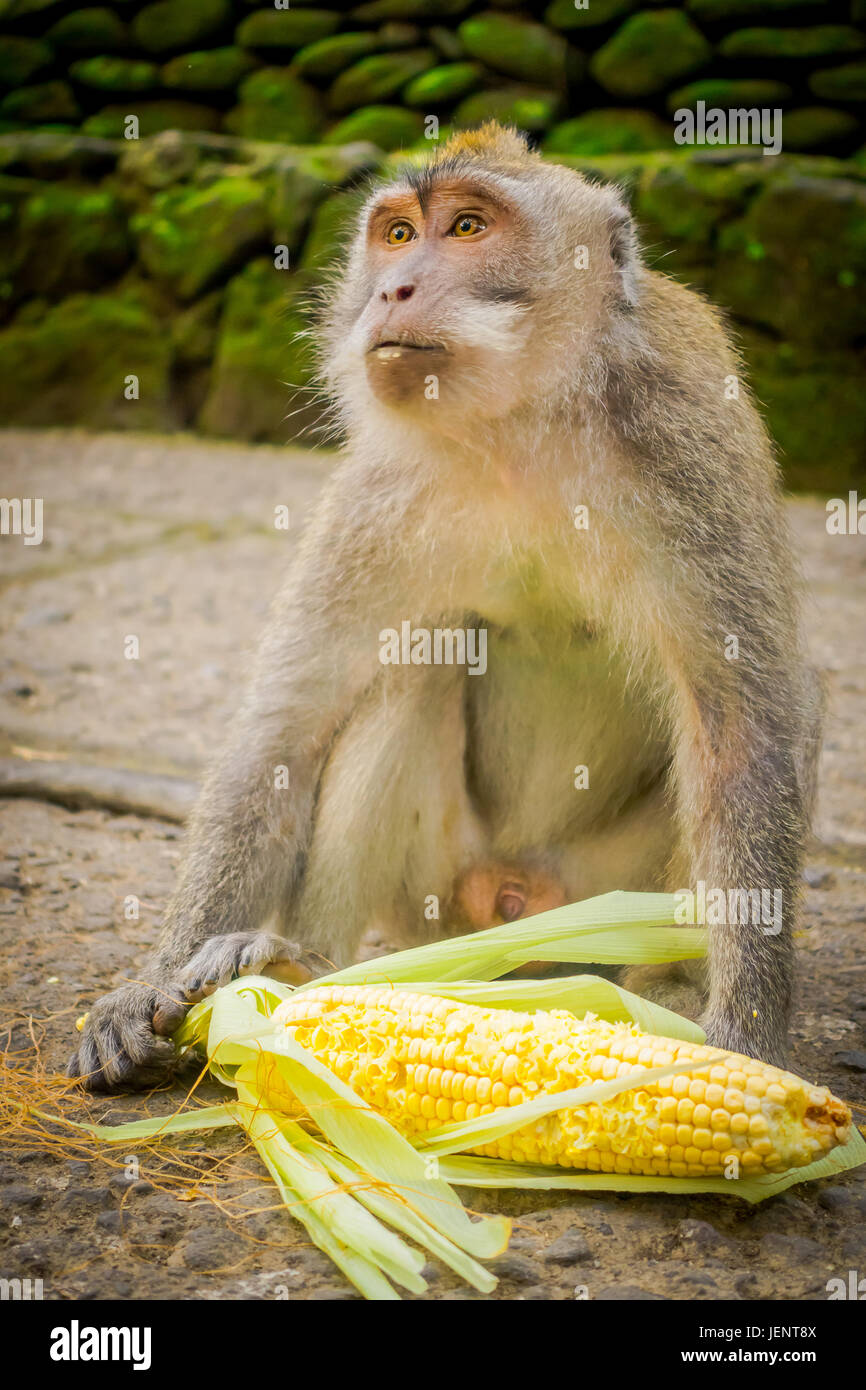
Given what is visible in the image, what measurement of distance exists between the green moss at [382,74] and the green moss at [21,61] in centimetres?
348

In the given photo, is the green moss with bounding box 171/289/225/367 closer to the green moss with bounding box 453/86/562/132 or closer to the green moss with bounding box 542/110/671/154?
the green moss with bounding box 453/86/562/132

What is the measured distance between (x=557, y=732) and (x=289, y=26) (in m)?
12.6

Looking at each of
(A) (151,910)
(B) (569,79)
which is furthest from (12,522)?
(B) (569,79)

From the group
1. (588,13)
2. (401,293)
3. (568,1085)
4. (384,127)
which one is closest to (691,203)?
(588,13)

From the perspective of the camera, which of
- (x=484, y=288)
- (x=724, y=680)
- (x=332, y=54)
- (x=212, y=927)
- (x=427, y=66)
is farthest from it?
(x=332, y=54)

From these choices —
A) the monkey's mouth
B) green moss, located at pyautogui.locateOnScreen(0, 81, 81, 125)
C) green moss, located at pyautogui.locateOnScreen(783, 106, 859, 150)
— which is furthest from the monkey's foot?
green moss, located at pyautogui.locateOnScreen(0, 81, 81, 125)

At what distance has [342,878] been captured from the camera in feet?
12.7

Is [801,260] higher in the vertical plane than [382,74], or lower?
lower

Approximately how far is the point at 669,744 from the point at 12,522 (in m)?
7.18

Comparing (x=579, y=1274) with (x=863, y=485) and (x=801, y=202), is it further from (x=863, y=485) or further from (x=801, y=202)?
(x=801, y=202)

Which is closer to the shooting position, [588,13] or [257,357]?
[257,357]

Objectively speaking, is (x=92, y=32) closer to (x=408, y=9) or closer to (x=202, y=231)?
(x=408, y=9)

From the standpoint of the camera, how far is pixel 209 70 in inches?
569

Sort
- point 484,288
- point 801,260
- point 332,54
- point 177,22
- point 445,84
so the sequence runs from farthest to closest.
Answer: point 177,22
point 332,54
point 445,84
point 801,260
point 484,288
